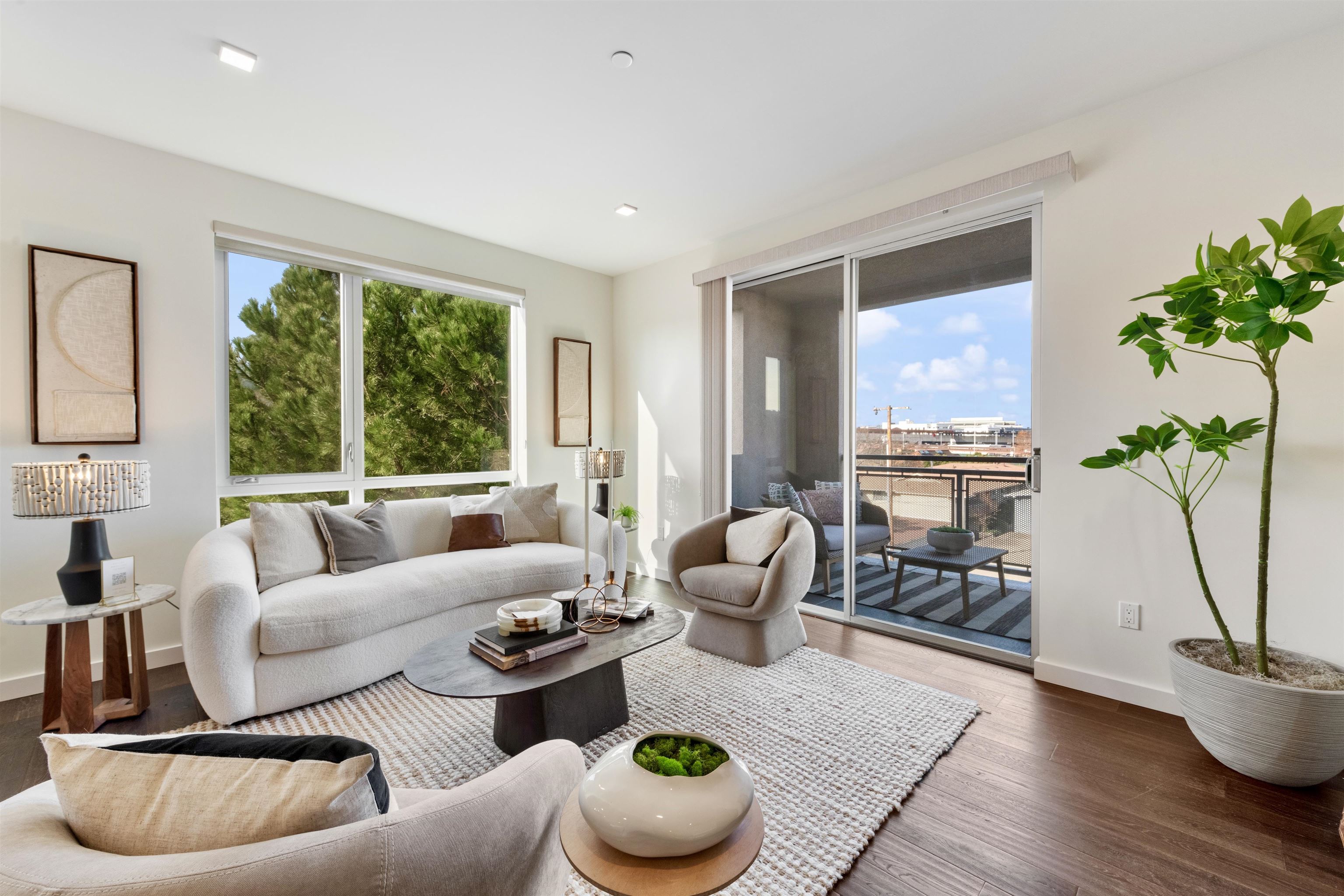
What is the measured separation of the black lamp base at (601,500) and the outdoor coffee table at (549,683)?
7.06ft

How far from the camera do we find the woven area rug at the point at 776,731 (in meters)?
1.63

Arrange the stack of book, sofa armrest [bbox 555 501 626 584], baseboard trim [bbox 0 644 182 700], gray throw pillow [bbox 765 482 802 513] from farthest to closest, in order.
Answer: gray throw pillow [bbox 765 482 802 513]
sofa armrest [bbox 555 501 626 584]
baseboard trim [bbox 0 644 182 700]
the stack of book

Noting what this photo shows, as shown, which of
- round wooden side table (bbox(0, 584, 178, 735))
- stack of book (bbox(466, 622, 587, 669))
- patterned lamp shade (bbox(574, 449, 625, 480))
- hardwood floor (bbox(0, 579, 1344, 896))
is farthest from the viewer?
patterned lamp shade (bbox(574, 449, 625, 480))

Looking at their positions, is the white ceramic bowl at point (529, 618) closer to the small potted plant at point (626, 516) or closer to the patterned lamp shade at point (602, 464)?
the patterned lamp shade at point (602, 464)

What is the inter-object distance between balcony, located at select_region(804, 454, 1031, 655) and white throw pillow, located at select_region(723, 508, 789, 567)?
758mm

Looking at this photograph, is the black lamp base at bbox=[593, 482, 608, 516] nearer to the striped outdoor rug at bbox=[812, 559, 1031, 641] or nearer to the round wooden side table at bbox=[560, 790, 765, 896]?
the striped outdoor rug at bbox=[812, 559, 1031, 641]

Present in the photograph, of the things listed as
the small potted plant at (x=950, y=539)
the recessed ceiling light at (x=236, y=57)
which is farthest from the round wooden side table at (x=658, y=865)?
the recessed ceiling light at (x=236, y=57)

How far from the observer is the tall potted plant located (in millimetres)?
1710

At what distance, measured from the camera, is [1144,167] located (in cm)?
246

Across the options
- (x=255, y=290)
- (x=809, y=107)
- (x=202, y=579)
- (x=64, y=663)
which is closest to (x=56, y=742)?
(x=202, y=579)

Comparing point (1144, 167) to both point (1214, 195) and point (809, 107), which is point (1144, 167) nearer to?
point (1214, 195)

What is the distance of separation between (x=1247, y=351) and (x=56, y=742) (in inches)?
140

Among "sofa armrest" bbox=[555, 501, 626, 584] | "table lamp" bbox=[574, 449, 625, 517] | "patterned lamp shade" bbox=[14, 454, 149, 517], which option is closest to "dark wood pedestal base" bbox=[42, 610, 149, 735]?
"patterned lamp shade" bbox=[14, 454, 149, 517]

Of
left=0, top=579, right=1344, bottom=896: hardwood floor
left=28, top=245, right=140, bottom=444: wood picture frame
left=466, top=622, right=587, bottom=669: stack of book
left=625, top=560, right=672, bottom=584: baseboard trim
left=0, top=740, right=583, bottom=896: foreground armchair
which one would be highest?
left=28, top=245, right=140, bottom=444: wood picture frame
